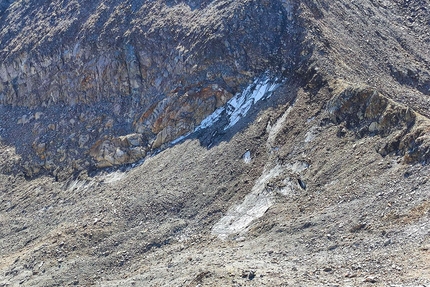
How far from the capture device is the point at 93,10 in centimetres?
3634

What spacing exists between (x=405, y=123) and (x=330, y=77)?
18.1ft

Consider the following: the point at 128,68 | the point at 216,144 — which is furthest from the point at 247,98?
the point at 128,68

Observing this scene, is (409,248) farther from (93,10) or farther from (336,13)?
(93,10)

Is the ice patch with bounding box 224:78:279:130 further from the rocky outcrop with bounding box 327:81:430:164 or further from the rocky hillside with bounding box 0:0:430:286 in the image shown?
the rocky outcrop with bounding box 327:81:430:164

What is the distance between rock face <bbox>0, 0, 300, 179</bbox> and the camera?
2884 centimetres

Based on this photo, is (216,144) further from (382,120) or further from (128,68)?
(128,68)

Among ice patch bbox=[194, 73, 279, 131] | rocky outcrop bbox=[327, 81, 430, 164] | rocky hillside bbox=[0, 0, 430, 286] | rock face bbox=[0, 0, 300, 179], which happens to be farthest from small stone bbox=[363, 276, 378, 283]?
rock face bbox=[0, 0, 300, 179]

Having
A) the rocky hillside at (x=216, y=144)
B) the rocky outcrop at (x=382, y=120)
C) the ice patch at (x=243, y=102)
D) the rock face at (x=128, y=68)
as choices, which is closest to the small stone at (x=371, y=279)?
the rocky hillside at (x=216, y=144)

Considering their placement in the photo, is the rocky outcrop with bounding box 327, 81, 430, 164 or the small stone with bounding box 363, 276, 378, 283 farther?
the rocky outcrop with bounding box 327, 81, 430, 164

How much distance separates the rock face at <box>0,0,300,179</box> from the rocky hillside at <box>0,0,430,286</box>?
0.10 metres

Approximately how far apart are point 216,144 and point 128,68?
31.6 feet

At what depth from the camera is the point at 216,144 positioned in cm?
2586

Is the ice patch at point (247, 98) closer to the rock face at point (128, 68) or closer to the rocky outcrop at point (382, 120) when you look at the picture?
the rock face at point (128, 68)

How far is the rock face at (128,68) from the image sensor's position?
28844 millimetres
